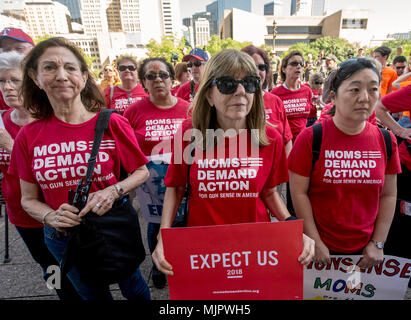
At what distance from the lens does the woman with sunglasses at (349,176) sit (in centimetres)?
154

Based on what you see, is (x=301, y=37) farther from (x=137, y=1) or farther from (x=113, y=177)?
(x=113, y=177)

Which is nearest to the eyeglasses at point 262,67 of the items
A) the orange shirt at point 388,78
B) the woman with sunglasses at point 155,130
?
the woman with sunglasses at point 155,130

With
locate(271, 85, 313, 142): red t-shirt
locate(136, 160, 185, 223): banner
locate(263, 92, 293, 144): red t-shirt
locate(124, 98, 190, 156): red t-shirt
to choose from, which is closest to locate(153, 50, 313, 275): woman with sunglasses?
locate(136, 160, 185, 223): banner

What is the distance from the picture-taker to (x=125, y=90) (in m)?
4.15

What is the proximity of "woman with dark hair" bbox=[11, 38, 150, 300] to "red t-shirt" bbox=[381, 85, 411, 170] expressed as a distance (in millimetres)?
2293

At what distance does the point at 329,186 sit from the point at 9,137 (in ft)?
7.95

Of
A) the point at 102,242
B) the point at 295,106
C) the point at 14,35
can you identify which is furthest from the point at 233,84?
the point at 14,35

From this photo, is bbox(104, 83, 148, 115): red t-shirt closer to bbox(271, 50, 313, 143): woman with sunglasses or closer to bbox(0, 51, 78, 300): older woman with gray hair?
bbox(0, 51, 78, 300): older woman with gray hair

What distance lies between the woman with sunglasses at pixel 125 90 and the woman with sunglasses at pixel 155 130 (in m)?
1.25

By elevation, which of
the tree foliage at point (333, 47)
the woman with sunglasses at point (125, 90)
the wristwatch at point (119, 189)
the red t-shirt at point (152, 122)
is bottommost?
the wristwatch at point (119, 189)

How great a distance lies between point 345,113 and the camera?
155 cm

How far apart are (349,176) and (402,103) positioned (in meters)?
1.16

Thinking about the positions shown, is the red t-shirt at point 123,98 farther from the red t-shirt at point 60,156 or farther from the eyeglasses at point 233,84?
the eyeglasses at point 233,84

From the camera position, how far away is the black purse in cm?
139
